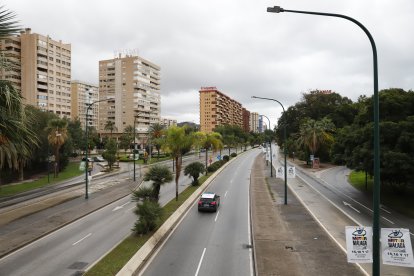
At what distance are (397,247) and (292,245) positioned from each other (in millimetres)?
9193

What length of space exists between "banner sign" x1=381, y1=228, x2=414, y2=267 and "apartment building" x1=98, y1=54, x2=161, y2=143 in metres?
121

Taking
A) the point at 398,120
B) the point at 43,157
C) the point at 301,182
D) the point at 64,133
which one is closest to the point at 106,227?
the point at 398,120

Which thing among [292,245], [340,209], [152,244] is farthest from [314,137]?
[152,244]

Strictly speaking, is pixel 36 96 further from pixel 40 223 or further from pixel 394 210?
pixel 394 210

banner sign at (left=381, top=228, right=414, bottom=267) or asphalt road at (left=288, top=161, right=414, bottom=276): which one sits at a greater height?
banner sign at (left=381, top=228, right=414, bottom=267)

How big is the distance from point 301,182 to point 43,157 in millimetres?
40311

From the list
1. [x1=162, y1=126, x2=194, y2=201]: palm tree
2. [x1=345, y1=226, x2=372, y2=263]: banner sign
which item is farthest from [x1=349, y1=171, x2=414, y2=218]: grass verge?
[x1=345, y1=226, x2=372, y2=263]: banner sign

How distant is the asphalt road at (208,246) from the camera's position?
579 inches

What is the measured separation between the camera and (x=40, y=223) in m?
23.1

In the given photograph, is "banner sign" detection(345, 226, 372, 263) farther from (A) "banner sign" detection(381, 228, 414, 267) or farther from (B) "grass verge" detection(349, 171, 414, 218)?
(B) "grass verge" detection(349, 171, 414, 218)

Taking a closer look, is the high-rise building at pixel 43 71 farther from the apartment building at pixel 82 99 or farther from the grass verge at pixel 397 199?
the grass verge at pixel 397 199

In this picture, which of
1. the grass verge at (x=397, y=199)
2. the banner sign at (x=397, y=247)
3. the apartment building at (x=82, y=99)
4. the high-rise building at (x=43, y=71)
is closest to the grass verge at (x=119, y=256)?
the banner sign at (x=397, y=247)

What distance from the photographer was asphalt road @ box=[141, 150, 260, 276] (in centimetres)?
1472

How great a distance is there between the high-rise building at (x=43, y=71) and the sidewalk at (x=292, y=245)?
81579mm
